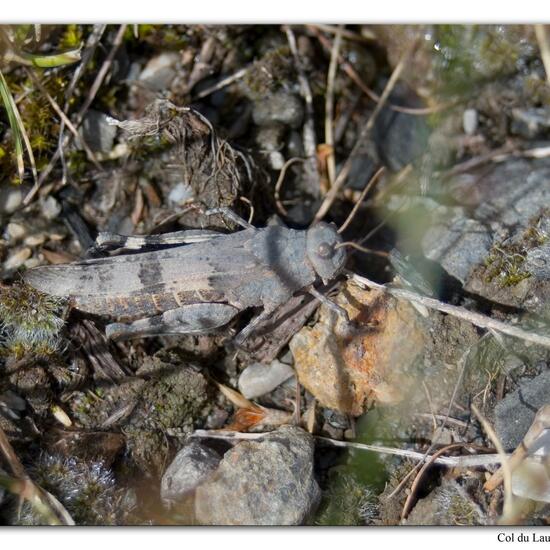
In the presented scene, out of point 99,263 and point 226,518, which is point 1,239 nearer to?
point 99,263

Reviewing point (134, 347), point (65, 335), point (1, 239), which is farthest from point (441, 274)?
point (1, 239)

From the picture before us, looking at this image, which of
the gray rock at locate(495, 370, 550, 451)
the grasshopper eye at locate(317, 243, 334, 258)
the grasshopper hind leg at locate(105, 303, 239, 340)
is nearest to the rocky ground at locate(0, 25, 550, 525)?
the gray rock at locate(495, 370, 550, 451)

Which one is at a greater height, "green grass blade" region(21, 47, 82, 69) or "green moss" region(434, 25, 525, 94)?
"green grass blade" region(21, 47, 82, 69)

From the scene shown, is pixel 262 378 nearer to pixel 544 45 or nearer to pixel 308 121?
pixel 308 121

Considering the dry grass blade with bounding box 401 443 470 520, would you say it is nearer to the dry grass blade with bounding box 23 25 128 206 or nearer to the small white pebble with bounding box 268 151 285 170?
Answer: the small white pebble with bounding box 268 151 285 170

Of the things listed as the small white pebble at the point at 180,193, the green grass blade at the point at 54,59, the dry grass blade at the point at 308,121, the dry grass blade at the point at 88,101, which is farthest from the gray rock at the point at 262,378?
the green grass blade at the point at 54,59

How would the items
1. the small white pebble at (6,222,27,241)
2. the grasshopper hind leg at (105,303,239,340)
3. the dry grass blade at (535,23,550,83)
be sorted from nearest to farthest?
the dry grass blade at (535,23,550,83) < the grasshopper hind leg at (105,303,239,340) < the small white pebble at (6,222,27,241)
